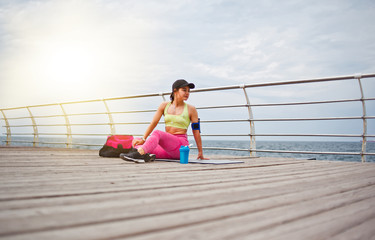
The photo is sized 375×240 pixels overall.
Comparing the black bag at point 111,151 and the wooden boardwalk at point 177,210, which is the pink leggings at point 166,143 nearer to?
the black bag at point 111,151

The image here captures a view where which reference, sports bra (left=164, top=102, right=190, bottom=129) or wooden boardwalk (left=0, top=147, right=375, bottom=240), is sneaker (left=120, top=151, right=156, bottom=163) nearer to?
sports bra (left=164, top=102, right=190, bottom=129)

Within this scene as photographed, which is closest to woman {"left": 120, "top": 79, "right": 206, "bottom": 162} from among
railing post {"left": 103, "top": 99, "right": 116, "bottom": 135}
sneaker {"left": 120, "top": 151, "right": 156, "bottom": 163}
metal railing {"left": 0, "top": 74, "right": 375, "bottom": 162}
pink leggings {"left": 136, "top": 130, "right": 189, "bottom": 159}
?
pink leggings {"left": 136, "top": 130, "right": 189, "bottom": 159}

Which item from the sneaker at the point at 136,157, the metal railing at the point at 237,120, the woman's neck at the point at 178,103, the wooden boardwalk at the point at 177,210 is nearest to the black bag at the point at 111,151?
the sneaker at the point at 136,157

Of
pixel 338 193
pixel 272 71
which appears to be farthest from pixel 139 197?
pixel 272 71

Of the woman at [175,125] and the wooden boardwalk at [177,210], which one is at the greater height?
the woman at [175,125]

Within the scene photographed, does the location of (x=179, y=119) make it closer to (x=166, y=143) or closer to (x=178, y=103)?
(x=178, y=103)

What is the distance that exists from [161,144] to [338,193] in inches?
78.4

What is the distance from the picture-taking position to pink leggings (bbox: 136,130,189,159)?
9.81 ft

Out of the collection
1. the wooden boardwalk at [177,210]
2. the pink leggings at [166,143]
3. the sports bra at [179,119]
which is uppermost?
the sports bra at [179,119]

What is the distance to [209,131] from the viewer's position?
4.41m

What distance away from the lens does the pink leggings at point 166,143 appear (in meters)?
2.99

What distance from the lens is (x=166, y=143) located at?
124 inches

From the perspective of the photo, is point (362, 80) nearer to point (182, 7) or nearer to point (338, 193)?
point (338, 193)

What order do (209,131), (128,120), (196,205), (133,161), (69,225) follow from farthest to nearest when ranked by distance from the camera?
(128,120), (209,131), (133,161), (196,205), (69,225)
